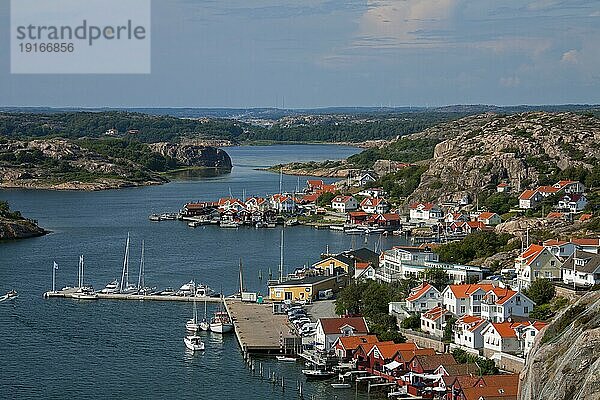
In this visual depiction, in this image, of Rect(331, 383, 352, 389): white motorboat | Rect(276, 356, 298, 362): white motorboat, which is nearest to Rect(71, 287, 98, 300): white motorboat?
Rect(276, 356, 298, 362): white motorboat

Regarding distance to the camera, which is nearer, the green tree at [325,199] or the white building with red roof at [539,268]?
the white building with red roof at [539,268]

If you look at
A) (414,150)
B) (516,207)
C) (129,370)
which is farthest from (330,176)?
(129,370)

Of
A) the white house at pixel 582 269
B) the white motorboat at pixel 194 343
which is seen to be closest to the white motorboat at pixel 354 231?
the white house at pixel 582 269

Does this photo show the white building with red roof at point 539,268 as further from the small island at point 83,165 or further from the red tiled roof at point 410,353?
the small island at point 83,165

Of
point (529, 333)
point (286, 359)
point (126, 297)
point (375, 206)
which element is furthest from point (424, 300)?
point (375, 206)

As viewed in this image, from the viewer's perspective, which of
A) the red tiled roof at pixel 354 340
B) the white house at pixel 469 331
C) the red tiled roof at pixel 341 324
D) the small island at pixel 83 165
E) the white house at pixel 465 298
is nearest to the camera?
the white house at pixel 469 331

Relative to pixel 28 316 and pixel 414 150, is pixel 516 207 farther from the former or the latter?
pixel 414 150
